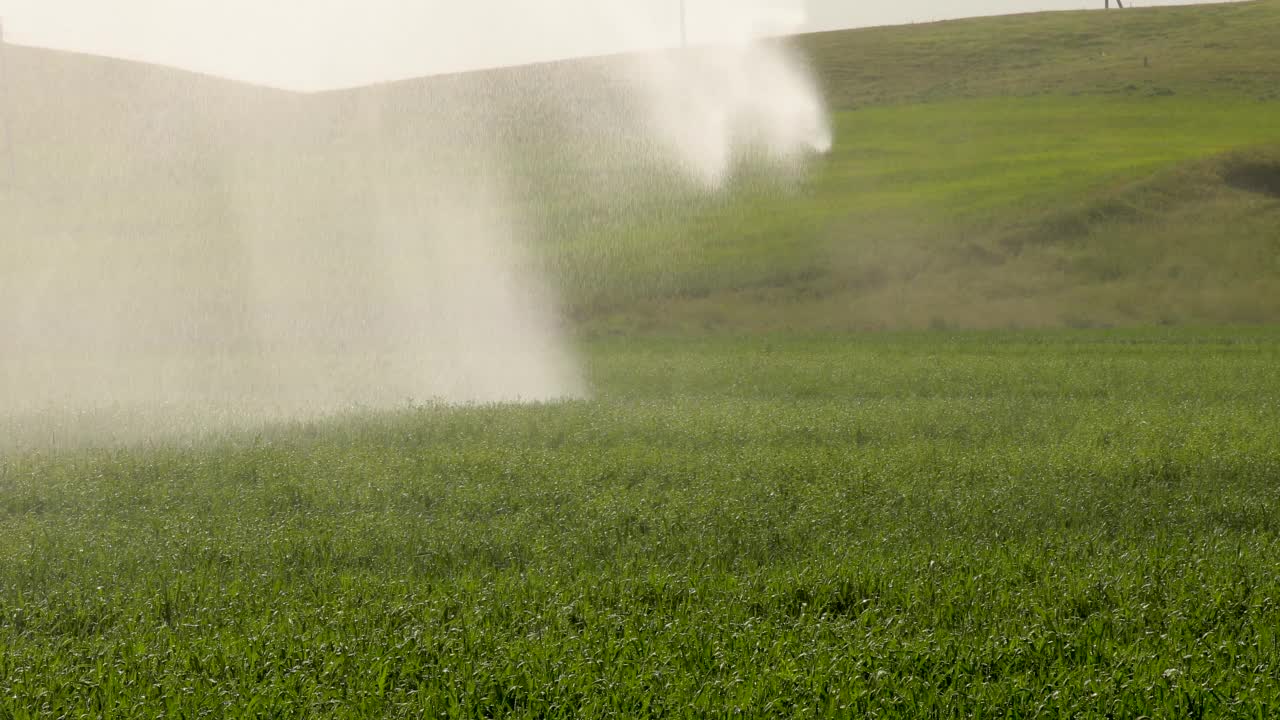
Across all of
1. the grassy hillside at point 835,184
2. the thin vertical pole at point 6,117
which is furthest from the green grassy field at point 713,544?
the thin vertical pole at point 6,117

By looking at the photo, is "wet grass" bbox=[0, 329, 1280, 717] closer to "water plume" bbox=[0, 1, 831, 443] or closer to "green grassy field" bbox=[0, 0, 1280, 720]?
→ "green grassy field" bbox=[0, 0, 1280, 720]

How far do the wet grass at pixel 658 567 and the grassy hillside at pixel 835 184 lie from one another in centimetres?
2264

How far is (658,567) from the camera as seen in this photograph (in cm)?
819

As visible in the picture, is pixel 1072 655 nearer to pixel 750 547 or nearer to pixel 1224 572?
pixel 1224 572

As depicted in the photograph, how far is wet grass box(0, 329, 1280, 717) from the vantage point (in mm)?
5859

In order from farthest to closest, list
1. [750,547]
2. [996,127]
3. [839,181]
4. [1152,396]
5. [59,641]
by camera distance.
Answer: [996,127]
[839,181]
[1152,396]
[750,547]
[59,641]

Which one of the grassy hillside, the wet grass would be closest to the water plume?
the grassy hillside

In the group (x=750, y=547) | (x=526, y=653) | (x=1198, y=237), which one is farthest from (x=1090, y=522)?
(x=1198, y=237)

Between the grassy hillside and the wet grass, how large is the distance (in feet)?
74.3

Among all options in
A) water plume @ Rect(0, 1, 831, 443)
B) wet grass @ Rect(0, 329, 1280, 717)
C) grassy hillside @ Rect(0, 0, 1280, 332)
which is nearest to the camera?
wet grass @ Rect(0, 329, 1280, 717)

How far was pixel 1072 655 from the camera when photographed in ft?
21.0

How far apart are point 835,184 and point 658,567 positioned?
43.5 m

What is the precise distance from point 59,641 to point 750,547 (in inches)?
178

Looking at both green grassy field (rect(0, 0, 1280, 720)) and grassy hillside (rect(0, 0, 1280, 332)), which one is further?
grassy hillside (rect(0, 0, 1280, 332))
